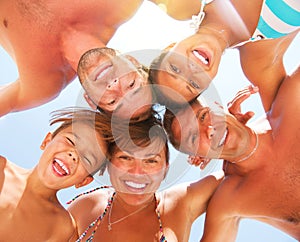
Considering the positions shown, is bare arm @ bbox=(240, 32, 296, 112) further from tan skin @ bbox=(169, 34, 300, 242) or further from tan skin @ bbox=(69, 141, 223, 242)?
tan skin @ bbox=(69, 141, 223, 242)

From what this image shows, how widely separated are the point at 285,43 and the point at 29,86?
6.07 ft

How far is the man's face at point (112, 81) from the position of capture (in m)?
2.70

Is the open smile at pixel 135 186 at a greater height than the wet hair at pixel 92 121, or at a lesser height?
lesser

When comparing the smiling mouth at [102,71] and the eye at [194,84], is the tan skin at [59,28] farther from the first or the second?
the eye at [194,84]

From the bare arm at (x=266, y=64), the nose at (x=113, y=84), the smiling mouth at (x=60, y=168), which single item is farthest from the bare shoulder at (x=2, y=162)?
the bare arm at (x=266, y=64)

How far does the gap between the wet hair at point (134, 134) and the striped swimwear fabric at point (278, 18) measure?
93 cm

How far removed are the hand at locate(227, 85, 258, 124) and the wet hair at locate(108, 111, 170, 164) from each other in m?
0.51

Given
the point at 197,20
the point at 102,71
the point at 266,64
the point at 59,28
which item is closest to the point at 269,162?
the point at 266,64

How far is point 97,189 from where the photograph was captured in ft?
10.8

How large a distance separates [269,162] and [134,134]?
0.97 meters

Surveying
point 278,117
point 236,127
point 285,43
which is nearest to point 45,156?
point 236,127

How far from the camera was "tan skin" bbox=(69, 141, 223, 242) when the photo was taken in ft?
9.67

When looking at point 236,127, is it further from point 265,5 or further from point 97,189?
point 97,189

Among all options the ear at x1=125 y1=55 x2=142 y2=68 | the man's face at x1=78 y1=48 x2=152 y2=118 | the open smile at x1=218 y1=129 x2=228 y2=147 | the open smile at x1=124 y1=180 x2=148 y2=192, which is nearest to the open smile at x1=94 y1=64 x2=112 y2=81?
the man's face at x1=78 y1=48 x2=152 y2=118
